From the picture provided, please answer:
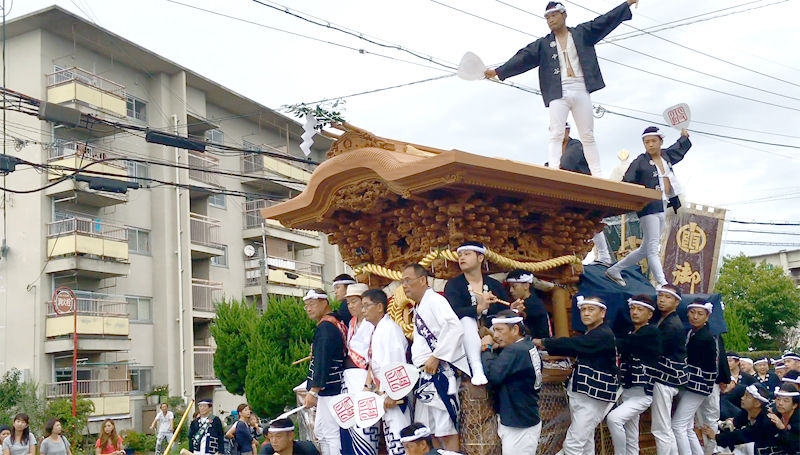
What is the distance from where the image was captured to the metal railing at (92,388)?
24.4 m

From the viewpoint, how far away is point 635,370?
24.3 feet

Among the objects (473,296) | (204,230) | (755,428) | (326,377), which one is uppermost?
(204,230)

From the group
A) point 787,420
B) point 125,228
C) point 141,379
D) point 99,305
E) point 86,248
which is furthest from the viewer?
point 141,379

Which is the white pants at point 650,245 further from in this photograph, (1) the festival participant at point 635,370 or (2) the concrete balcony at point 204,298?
(2) the concrete balcony at point 204,298

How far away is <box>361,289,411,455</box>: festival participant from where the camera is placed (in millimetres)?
6555

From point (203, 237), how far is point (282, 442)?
995 inches

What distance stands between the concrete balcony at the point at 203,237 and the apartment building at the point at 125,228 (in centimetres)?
6

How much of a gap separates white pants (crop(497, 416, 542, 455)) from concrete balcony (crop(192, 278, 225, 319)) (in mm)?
24357

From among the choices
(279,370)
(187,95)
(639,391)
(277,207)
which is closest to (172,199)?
(187,95)

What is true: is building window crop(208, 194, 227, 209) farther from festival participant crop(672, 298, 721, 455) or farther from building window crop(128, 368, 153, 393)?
festival participant crop(672, 298, 721, 455)

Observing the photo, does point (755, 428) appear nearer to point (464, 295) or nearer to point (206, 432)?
point (464, 295)

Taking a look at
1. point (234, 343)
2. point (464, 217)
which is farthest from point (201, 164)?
point (464, 217)

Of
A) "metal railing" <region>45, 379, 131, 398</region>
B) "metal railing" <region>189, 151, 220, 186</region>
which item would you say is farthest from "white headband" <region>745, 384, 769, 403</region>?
"metal railing" <region>189, 151, 220, 186</region>

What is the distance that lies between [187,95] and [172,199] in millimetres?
3990
